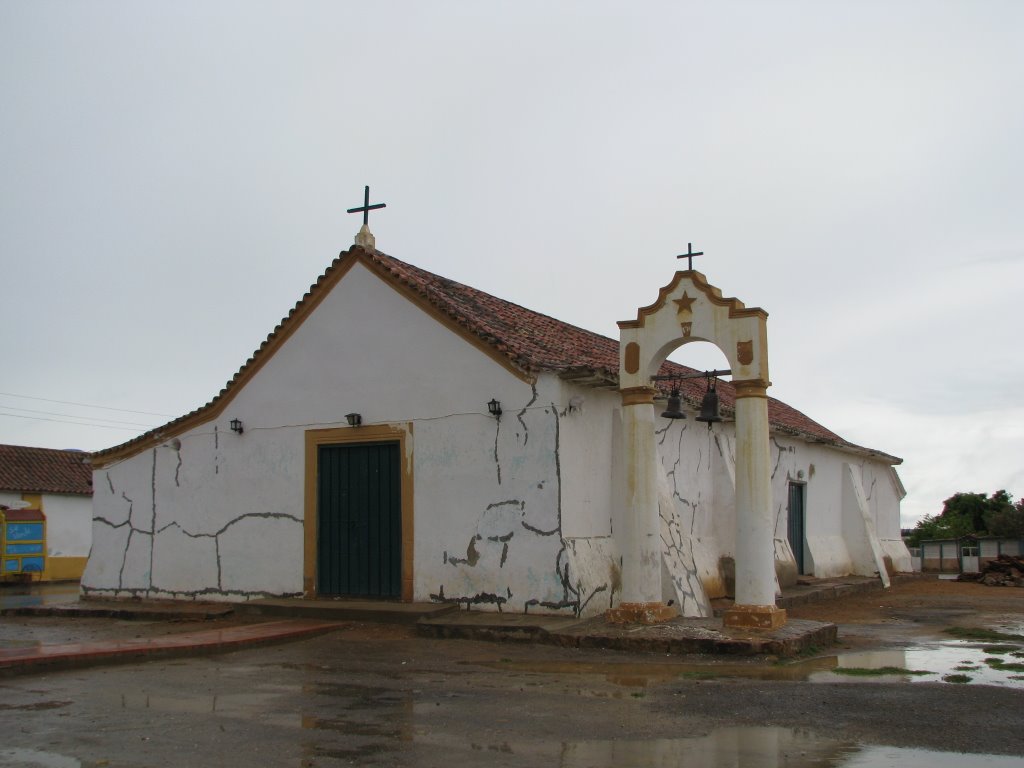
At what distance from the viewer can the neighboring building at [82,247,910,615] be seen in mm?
12398

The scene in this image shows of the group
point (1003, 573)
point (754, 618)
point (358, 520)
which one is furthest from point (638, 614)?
point (1003, 573)

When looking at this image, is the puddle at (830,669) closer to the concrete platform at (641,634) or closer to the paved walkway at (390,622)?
the concrete platform at (641,634)

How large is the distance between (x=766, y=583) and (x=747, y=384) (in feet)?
7.03

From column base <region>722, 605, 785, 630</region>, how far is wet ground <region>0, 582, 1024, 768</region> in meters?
0.55

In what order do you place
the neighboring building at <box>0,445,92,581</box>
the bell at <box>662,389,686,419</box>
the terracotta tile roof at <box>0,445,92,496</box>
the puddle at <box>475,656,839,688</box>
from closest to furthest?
1. the puddle at <box>475,656,839,688</box>
2. the bell at <box>662,389,686,419</box>
3. the neighboring building at <box>0,445,92,581</box>
4. the terracotta tile roof at <box>0,445,92,496</box>

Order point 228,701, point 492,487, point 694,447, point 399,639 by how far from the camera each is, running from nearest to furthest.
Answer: point 228,701
point 399,639
point 492,487
point 694,447

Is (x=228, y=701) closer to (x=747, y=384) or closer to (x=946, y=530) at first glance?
(x=747, y=384)

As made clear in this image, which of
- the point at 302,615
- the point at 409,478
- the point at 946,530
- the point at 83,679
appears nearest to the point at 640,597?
the point at 409,478

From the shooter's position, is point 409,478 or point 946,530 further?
point 946,530

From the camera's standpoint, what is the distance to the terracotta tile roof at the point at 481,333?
496 inches

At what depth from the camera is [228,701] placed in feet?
24.7

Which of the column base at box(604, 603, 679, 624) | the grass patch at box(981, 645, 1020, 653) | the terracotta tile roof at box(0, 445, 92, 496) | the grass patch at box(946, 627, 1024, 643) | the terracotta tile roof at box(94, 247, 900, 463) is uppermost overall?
the terracotta tile roof at box(94, 247, 900, 463)

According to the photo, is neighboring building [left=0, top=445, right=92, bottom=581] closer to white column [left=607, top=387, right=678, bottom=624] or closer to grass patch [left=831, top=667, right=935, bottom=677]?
white column [left=607, top=387, right=678, bottom=624]

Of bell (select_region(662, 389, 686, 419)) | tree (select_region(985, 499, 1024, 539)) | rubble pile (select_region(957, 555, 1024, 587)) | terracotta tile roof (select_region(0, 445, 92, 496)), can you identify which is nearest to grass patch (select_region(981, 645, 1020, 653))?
bell (select_region(662, 389, 686, 419))
